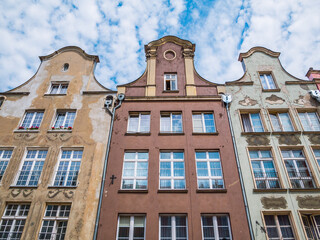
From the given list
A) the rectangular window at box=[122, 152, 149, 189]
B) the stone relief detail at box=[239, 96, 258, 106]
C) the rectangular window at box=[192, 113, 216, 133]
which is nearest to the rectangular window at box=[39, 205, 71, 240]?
the rectangular window at box=[122, 152, 149, 189]

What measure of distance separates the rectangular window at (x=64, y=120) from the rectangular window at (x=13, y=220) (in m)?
4.53

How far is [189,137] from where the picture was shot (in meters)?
13.5

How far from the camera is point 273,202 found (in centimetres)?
1130

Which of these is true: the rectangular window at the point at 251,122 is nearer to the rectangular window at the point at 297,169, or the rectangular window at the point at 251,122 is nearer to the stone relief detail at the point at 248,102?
the stone relief detail at the point at 248,102

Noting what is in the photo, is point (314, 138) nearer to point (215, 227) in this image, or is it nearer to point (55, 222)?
point (215, 227)

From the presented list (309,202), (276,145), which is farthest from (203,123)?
(309,202)

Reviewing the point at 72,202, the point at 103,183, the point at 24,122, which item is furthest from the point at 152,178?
the point at 24,122

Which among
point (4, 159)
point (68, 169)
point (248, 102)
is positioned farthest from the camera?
point (248, 102)

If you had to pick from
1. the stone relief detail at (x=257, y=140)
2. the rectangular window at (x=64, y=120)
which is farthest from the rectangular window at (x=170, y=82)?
the rectangular window at (x=64, y=120)

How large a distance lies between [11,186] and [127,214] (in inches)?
233

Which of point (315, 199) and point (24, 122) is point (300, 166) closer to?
point (315, 199)

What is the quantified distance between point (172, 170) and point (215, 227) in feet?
10.8

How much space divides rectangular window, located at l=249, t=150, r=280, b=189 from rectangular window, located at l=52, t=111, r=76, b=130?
10.4 m

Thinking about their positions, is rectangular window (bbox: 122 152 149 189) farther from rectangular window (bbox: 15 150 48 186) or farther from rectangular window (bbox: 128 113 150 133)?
rectangular window (bbox: 15 150 48 186)
